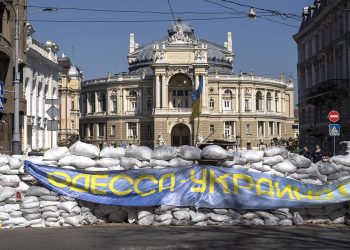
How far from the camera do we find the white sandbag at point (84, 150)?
1326 cm

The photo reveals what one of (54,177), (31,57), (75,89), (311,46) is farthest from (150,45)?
(54,177)

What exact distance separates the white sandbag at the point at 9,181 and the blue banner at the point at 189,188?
1.08 ft

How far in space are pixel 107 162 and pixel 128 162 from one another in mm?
457

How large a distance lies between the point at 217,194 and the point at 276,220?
1343 millimetres

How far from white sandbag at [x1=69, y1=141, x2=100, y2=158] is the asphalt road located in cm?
162

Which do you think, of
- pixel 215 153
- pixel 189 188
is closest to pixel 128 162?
pixel 189 188

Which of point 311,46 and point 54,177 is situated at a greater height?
point 311,46

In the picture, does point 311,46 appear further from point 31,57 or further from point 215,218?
point 215,218

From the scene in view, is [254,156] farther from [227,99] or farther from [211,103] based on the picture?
[227,99]

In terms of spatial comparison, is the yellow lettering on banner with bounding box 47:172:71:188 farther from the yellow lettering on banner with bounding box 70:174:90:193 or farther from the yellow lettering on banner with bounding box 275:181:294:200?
the yellow lettering on banner with bounding box 275:181:294:200

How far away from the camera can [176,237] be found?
11.4 m

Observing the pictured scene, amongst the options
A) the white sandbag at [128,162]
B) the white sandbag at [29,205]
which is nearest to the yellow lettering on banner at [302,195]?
the white sandbag at [128,162]

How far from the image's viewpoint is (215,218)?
1288cm

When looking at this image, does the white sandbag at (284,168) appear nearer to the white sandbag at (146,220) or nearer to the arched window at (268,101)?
the white sandbag at (146,220)
